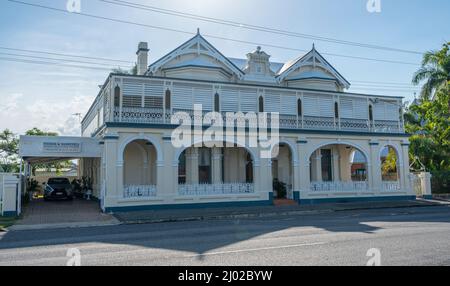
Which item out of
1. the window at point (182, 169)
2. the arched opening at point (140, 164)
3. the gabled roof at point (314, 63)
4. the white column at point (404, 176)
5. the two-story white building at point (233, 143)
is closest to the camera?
the two-story white building at point (233, 143)

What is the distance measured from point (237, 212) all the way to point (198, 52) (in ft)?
34.8

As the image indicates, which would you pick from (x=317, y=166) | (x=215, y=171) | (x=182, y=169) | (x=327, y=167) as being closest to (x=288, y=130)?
(x=317, y=166)

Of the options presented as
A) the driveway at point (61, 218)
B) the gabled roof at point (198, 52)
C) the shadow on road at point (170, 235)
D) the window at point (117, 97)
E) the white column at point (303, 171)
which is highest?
the gabled roof at point (198, 52)

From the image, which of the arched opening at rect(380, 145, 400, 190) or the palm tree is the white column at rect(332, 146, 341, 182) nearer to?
the arched opening at rect(380, 145, 400, 190)

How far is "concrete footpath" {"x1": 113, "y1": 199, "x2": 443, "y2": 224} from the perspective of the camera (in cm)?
1630

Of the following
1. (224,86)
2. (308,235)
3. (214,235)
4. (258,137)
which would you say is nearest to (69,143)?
(224,86)

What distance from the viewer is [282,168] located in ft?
80.7

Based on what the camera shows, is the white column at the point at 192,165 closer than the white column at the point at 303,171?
Yes

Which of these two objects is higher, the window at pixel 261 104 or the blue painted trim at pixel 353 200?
the window at pixel 261 104

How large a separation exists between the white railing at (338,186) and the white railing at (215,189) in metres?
4.09

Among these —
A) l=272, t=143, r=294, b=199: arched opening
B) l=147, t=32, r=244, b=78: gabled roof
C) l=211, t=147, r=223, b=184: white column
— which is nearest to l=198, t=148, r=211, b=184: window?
l=211, t=147, r=223, b=184: white column

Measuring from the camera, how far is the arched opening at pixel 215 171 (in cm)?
2081

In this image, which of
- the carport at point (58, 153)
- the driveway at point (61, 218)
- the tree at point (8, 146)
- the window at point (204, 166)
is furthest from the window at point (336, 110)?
the tree at point (8, 146)

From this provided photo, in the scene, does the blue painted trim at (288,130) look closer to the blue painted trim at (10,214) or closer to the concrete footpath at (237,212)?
the concrete footpath at (237,212)
